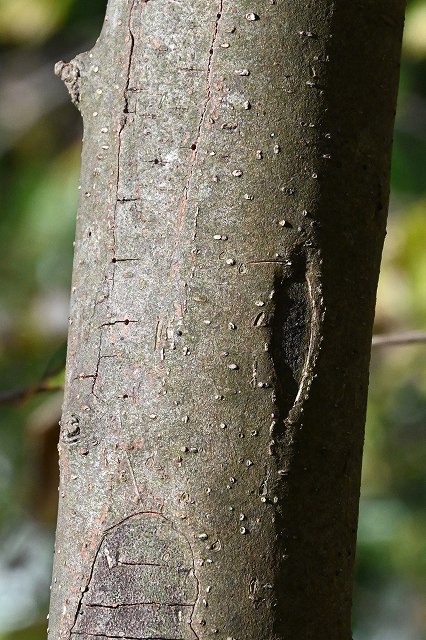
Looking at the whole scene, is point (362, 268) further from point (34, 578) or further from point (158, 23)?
point (34, 578)

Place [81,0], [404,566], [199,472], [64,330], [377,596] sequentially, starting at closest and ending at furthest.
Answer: [199,472] < [64,330] < [81,0] < [404,566] < [377,596]

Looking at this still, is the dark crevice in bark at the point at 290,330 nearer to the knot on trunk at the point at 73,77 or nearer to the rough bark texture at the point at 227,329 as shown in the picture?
the rough bark texture at the point at 227,329

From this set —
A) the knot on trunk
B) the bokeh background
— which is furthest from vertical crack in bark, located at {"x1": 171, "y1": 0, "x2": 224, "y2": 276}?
the bokeh background

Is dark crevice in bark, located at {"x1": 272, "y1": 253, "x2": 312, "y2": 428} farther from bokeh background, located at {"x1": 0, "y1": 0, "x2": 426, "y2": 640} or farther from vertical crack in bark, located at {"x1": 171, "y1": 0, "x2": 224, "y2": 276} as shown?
bokeh background, located at {"x1": 0, "y1": 0, "x2": 426, "y2": 640}

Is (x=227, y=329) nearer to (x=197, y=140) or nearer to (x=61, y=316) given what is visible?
(x=197, y=140)

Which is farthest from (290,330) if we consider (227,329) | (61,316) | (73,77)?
(61,316)

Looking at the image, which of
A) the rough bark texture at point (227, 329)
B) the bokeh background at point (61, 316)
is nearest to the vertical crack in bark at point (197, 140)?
the rough bark texture at point (227, 329)

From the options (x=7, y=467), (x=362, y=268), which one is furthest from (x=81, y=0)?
(x=362, y=268)
